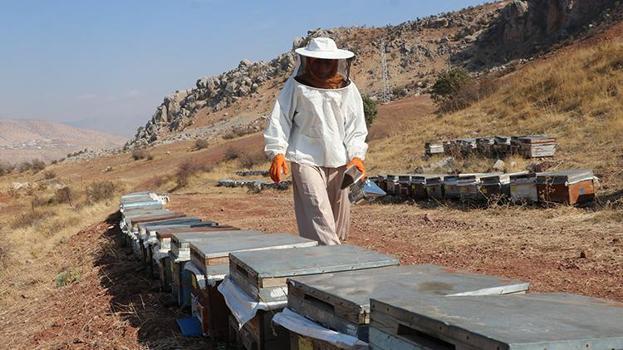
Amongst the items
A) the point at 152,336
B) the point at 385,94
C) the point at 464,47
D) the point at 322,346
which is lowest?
the point at 152,336

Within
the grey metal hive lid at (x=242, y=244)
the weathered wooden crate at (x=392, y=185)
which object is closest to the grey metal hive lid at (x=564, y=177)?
→ the weathered wooden crate at (x=392, y=185)

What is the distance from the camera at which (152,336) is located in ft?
15.3

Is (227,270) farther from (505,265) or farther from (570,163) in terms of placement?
(570,163)

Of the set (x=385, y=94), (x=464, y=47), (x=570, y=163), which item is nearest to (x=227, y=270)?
(x=570, y=163)

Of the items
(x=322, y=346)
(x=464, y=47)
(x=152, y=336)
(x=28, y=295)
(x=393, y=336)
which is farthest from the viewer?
(x=464, y=47)

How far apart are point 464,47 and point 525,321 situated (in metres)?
65.3

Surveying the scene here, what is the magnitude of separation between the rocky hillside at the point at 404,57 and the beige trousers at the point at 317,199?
4332 cm

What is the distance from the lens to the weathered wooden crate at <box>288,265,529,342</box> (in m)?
2.48

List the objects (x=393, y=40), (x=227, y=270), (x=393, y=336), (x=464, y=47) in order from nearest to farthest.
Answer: (x=393, y=336) < (x=227, y=270) < (x=464, y=47) < (x=393, y=40)

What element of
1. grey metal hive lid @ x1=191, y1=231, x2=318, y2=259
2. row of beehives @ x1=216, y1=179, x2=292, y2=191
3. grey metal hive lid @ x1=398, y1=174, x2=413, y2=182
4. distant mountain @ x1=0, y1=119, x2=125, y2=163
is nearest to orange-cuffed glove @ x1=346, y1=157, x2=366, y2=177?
grey metal hive lid @ x1=191, y1=231, x2=318, y2=259

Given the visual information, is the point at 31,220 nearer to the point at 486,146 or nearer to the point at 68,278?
the point at 68,278

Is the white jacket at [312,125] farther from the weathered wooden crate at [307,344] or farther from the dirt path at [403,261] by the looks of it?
the weathered wooden crate at [307,344]

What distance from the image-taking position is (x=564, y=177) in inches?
371

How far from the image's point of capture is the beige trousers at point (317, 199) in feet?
16.8
